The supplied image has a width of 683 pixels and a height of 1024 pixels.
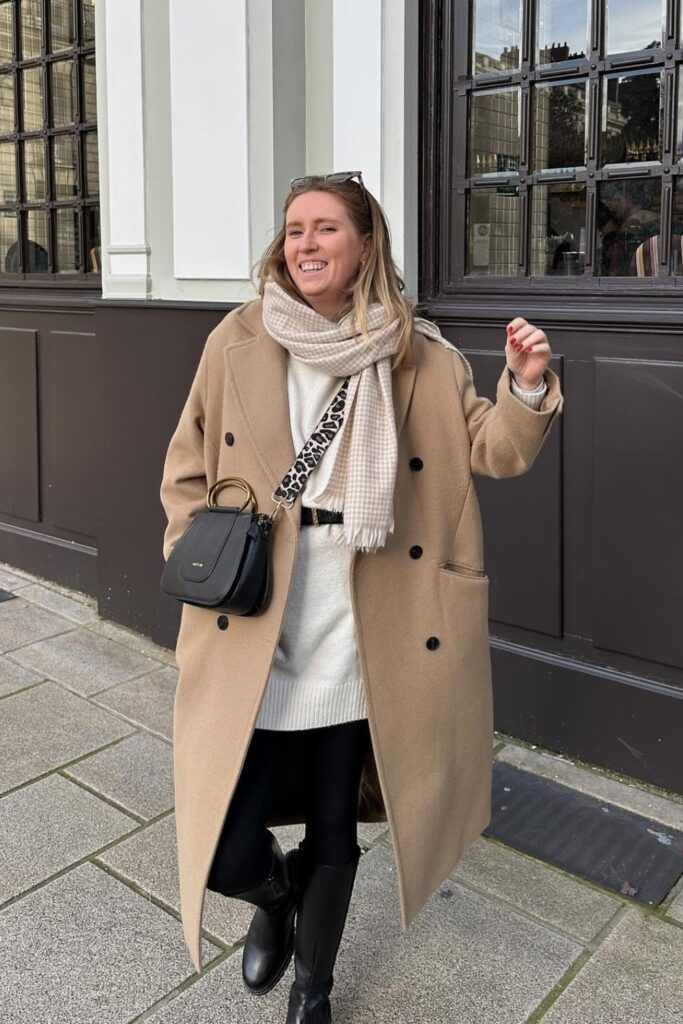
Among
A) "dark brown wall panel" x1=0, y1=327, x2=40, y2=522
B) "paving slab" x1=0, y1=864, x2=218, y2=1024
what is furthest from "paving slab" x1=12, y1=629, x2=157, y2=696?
"paving slab" x1=0, y1=864, x2=218, y2=1024

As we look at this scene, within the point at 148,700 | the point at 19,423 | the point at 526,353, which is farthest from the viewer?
the point at 19,423

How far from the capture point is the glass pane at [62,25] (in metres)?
5.13

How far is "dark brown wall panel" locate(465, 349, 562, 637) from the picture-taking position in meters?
3.62

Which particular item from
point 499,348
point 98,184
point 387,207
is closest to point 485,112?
point 387,207

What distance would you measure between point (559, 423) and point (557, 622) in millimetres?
712

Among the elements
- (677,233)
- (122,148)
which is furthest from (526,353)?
(122,148)

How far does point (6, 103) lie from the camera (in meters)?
5.64

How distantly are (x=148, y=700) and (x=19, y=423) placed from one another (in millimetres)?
2164

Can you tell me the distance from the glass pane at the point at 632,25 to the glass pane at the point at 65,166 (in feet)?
9.49

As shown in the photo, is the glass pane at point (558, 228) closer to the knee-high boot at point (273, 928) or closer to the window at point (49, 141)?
the knee-high boot at point (273, 928)

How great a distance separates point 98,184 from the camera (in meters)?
5.17

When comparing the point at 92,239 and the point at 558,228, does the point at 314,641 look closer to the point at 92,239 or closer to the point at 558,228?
the point at 558,228

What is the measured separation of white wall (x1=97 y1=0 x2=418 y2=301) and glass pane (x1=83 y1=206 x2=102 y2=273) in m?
0.64

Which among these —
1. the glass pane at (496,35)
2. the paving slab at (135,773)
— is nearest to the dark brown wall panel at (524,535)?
the glass pane at (496,35)
